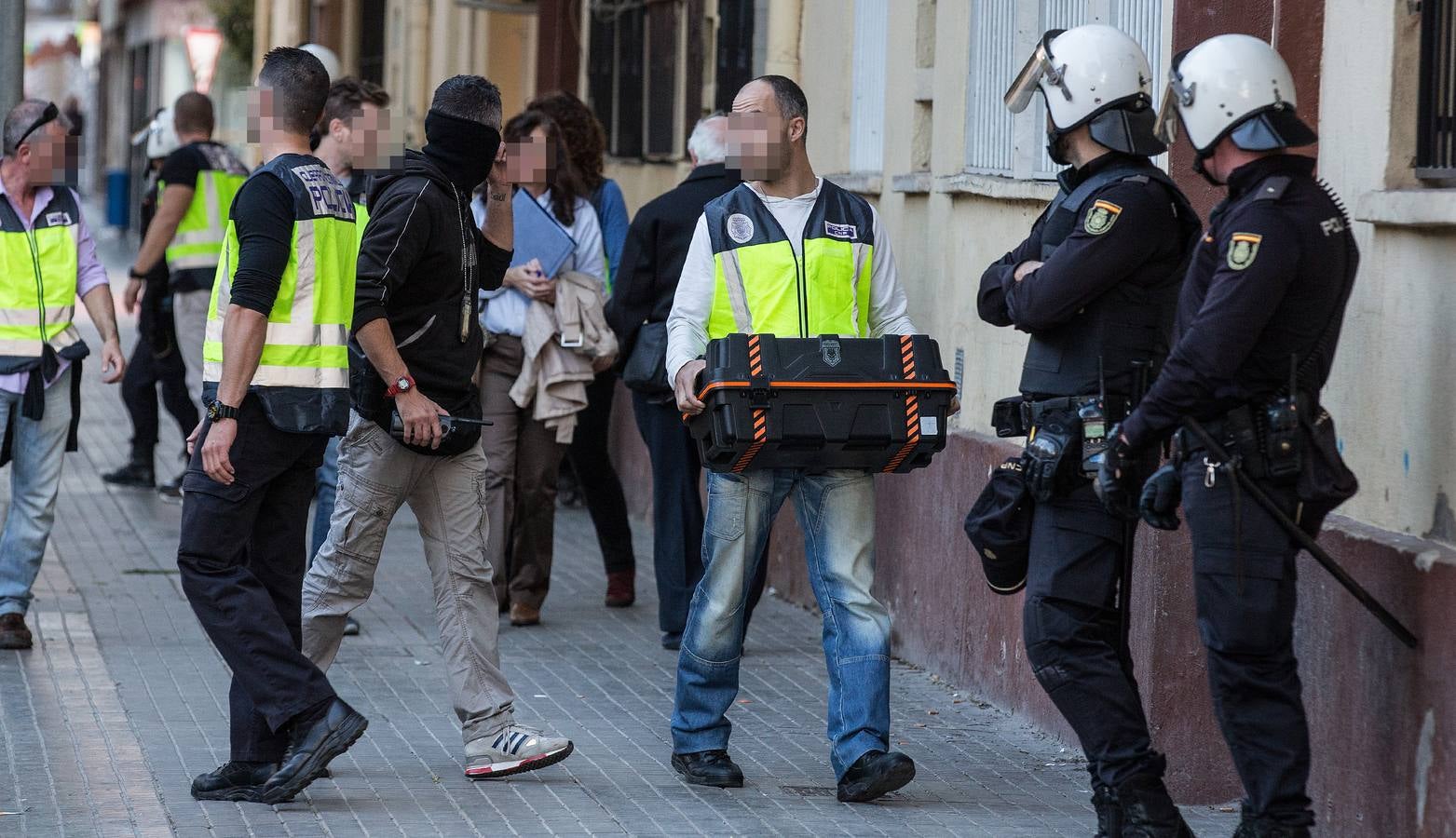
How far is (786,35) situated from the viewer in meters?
9.74

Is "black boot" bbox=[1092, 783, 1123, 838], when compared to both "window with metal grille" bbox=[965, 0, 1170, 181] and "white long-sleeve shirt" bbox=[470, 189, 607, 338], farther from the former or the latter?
"white long-sleeve shirt" bbox=[470, 189, 607, 338]

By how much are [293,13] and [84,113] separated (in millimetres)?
35809

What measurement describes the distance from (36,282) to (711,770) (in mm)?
3352

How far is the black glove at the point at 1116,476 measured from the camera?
4844 millimetres

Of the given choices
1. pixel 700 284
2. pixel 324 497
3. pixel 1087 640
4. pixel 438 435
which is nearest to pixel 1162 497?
pixel 1087 640

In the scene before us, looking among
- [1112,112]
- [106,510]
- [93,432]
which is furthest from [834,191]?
[93,432]

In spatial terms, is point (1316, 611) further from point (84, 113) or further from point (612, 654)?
point (84, 113)

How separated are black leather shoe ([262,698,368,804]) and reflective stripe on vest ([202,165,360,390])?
0.88m

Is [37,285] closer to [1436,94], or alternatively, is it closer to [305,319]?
[305,319]

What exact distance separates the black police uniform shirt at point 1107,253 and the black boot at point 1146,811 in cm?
95

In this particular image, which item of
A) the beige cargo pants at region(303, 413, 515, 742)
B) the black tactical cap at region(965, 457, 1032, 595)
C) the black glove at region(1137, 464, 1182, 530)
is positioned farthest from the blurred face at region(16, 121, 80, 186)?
the black glove at region(1137, 464, 1182, 530)

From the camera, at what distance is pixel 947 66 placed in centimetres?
801

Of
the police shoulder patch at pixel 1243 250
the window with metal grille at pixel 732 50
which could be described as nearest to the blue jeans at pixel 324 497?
the window with metal grille at pixel 732 50

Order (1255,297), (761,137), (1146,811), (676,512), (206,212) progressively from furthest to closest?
(206,212), (676,512), (761,137), (1146,811), (1255,297)
